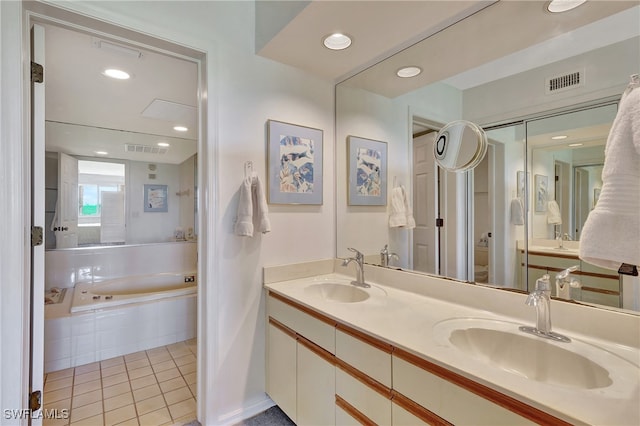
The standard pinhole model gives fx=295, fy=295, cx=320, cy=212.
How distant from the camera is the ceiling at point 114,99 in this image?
69.5 inches

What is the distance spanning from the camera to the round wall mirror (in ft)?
4.76

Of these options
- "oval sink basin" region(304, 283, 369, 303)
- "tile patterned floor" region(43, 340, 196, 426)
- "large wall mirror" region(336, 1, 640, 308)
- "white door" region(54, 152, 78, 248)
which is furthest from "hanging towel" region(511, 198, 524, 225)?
"white door" region(54, 152, 78, 248)

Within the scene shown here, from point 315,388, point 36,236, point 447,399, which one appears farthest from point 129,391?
point 447,399

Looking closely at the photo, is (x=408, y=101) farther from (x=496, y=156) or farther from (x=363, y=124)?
(x=496, y=156)

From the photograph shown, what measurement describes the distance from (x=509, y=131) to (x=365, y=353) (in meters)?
1.17

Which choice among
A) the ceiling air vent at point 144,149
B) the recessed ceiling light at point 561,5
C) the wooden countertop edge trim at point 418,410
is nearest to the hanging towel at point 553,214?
the recessed ceiling light at point 561,5

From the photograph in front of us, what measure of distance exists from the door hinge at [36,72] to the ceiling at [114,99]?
0.23m

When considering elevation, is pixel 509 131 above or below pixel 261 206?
above

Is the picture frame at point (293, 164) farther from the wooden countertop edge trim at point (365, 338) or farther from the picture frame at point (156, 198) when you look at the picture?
the picture frame at point (156, 198)

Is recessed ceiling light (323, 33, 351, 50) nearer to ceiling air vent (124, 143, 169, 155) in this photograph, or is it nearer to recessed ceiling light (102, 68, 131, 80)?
recessed ceiling light (102, 68, 131, 80)

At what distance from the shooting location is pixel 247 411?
177 centimetres

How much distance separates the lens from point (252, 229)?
165cm

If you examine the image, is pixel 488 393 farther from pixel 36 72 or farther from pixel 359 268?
pixel 36 72

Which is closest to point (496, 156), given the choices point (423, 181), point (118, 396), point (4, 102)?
point (423, 181)
